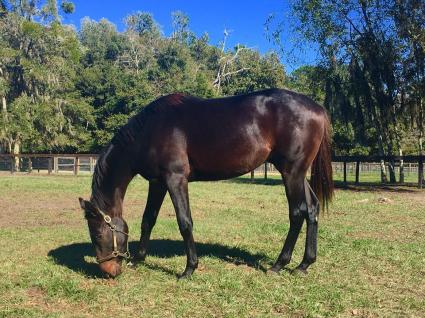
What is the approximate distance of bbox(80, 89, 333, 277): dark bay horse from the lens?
199 inches

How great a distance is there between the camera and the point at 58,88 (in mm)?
38594

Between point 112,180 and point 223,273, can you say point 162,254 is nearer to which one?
point 223,273

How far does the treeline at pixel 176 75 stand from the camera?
1931cm

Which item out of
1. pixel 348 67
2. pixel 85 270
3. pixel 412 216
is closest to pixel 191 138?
pixel 85 270

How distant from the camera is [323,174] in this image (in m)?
5.69

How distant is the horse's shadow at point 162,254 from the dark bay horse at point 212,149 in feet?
1.83

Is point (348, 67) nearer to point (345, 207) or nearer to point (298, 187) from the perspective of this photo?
point (345, 207)

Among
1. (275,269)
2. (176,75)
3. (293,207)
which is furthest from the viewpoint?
(176,75)

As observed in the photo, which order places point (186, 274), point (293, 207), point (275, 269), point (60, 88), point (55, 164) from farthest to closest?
point (60, 88) < point (55, 164) < point (293, 207) < point (275, 269) < point (186, 274)

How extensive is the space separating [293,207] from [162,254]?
1952 millimetres

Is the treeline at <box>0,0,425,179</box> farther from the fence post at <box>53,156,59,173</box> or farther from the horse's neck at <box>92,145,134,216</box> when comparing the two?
the horse's neck at <box>92,145,134,216</box>

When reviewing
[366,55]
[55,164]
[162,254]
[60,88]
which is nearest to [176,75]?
[60,88]

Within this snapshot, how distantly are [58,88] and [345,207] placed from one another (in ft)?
108

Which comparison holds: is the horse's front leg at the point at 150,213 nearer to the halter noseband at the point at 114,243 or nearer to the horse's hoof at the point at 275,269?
the halter noseband at the point at 114,243
